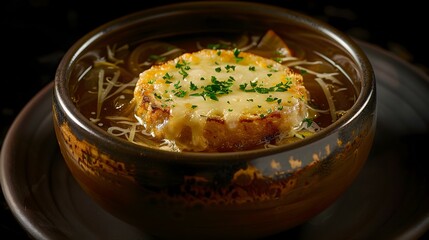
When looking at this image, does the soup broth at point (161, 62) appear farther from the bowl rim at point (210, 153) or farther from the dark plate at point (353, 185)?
the dark plate at point (353, 185)

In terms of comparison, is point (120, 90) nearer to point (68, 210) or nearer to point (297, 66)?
point (68, 210)

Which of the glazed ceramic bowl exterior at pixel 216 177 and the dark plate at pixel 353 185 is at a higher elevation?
the glazed ceramic bowl exterior at pixel 216 177

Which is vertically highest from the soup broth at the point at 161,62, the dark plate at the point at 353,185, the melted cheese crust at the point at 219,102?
the melted cheese crust at the point at 219,102

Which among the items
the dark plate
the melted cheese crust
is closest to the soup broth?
the melted cheese crust

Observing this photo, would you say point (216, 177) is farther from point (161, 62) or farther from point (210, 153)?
point (161, 62)

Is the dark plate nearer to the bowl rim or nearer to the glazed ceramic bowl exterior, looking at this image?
the glazed ceramic bowl exterior

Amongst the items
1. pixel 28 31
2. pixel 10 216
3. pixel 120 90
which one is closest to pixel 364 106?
pixel 120 90

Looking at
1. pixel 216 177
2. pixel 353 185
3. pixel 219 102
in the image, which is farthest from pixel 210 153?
pixel 353 185

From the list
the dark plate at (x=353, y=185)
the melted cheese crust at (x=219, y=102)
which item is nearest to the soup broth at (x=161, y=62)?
the melted cheese crust at (x=219, y=102)
